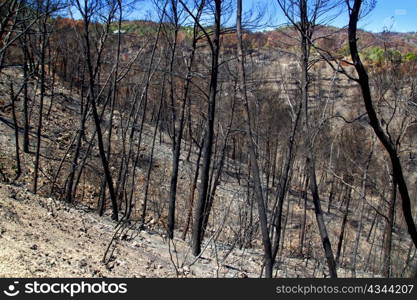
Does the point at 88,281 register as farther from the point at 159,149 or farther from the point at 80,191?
the point at 159,149

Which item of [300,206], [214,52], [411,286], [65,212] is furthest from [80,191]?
[300,206]

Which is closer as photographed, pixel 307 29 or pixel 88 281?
pixel 88 281

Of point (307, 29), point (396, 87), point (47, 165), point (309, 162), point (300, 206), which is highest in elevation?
point (307, 29)

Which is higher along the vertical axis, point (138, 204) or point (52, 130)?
point (52, 130)

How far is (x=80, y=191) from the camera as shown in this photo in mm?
16531

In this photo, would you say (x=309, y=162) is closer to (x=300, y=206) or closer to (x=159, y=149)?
(x=159, y=149)

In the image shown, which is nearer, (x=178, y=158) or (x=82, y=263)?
(x=82, y=263)

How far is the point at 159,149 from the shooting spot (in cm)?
2633

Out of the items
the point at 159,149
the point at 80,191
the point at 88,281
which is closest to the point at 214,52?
the point at 88,281

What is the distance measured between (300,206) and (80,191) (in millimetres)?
16473

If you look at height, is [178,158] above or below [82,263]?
above

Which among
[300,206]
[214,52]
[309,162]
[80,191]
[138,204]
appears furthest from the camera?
[300,206]

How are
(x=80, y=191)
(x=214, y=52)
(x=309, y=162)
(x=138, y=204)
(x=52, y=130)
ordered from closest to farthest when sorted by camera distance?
1. (x=309, y=162)
2. (x=214, y=52)
3. (x=80, y=191)
4. (x=138, y=204)
5. (x=52, y=130)

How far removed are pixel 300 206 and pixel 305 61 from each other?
73.2 feet
